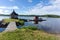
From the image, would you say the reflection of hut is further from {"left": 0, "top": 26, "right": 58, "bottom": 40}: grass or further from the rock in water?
{"left": 0, "top": 26, "right": 58, "bottom": 40}: grass

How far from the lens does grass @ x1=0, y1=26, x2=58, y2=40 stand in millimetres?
2404

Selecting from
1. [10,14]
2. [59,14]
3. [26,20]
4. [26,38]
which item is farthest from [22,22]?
[59,14]

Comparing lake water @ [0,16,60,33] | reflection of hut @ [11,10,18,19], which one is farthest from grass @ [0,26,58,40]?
reflection of hut @ [11,10,18,19]

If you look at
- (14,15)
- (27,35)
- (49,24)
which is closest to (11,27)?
(14,15)

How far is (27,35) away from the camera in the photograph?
2.50 m

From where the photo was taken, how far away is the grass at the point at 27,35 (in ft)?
7.89

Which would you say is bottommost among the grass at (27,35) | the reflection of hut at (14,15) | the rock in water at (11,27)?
the grass at (27,35)

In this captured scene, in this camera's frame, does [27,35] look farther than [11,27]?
No

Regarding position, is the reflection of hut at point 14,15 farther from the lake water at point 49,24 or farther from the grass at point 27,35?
the grass at point 27,35

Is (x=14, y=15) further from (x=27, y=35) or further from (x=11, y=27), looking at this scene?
(x=27, y=35)

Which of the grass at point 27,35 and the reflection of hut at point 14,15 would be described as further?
the reflection of hut at point 14,15

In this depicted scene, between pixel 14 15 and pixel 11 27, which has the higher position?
pixel 14 15

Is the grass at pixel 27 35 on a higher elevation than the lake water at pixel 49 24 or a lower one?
lower

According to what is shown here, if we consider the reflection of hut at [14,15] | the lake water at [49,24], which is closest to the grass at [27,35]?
the lake water at [49,24]
